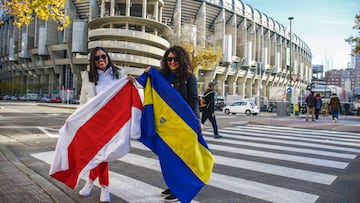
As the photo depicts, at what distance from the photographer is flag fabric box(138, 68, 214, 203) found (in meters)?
2.93

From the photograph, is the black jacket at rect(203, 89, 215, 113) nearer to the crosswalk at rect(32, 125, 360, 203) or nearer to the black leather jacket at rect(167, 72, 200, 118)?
the crosswalk at rect(32, 125, 360, 203)

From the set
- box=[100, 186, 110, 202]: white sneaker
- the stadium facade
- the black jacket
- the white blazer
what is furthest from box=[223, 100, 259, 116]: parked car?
box=[100, 186, 110, 202]: white sneaker

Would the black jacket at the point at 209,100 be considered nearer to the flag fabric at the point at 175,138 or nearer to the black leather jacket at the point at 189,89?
the black leather jacket at the point at 189,89

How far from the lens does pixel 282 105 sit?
21734mm

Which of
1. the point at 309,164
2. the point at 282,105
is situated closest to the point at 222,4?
the point at 282,105

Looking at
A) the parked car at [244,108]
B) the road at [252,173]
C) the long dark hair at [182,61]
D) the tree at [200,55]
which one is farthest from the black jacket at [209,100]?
the tree at [200,55]

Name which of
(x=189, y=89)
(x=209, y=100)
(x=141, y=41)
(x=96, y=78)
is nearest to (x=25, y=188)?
(x=96, y=78)

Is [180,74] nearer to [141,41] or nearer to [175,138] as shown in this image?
→ [175,138]

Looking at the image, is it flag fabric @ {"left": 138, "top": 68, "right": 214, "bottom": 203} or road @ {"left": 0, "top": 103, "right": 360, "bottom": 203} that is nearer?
flag fabric @ {"left": 138, "top": 68, "right": 214, "bottom": 203}

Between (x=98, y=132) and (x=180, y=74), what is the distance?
126 cm

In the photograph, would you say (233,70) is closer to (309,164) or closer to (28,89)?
(28,89)

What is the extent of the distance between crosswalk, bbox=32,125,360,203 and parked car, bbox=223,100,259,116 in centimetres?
1841

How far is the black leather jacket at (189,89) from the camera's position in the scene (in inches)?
128

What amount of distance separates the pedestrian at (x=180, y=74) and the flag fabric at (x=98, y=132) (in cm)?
50
